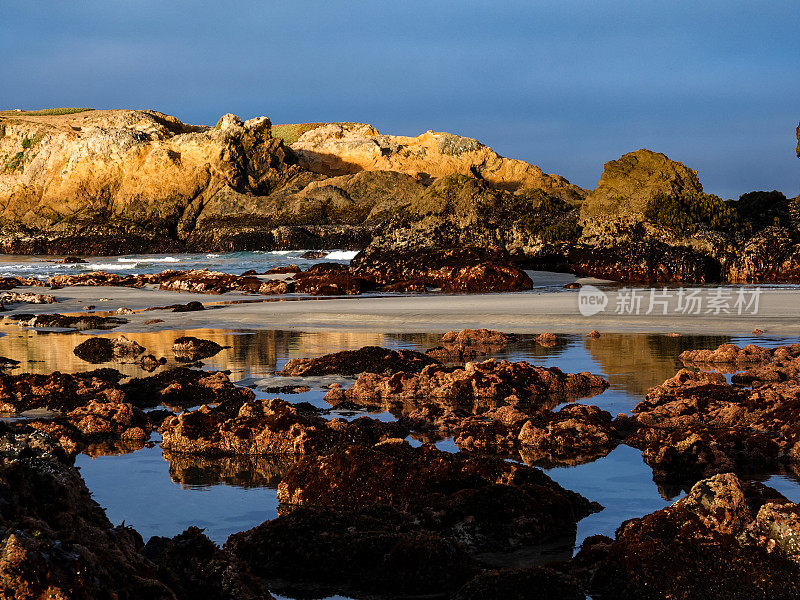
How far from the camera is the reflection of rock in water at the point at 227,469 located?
16.2 ft

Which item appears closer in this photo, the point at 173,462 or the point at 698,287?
the point at 173,462

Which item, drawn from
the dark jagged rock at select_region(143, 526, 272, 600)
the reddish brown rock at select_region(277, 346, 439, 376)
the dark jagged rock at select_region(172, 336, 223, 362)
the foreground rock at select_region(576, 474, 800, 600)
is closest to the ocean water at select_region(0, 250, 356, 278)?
the dark jagged rock at select_region(172, 336, 223, 362)

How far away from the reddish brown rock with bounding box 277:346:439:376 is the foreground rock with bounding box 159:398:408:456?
2.50m

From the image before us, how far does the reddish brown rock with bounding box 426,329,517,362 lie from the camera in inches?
388

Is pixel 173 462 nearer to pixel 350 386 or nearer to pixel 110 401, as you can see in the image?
pixel 110 401

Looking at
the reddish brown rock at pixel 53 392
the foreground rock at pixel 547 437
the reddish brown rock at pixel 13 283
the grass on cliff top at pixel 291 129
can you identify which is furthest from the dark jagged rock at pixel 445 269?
the grass on cliff top at pixel 291 129

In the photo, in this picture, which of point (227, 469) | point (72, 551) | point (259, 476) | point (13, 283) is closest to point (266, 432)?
point (227, 469)

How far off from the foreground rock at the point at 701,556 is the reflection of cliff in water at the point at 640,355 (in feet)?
12.8

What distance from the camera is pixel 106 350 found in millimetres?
10141

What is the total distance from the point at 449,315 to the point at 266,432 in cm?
855

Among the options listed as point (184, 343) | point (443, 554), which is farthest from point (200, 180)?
point (443, 554)

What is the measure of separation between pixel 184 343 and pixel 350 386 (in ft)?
11.6

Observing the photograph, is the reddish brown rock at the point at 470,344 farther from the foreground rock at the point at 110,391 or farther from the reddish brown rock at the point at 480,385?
the foreground rock at the point at 110,391

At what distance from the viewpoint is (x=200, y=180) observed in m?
57.0
